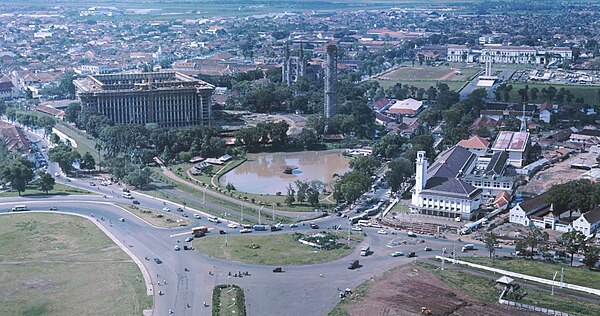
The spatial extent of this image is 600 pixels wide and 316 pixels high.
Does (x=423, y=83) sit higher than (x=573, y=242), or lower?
higher

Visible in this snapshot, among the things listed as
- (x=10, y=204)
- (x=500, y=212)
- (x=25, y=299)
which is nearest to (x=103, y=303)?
(x=25, y=299)

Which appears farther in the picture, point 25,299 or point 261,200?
point 261,200

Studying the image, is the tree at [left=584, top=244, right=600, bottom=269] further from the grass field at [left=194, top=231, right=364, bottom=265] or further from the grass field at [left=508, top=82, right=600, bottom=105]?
the grass field at [left=508, top=82, right=600, bottom=105]

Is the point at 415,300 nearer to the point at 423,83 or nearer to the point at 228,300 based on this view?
the point at 228,300

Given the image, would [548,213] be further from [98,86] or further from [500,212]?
[98,86]

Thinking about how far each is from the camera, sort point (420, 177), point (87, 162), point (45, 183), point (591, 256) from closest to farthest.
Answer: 1. point (591, 256)
2. point (420, 177)
3. point (45, 183)
4. point (87, 162)


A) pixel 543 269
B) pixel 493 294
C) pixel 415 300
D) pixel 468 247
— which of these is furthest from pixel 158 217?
pixel 543 269

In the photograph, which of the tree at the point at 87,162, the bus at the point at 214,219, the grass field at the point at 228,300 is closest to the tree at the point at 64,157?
the tree at the point at 87,162
